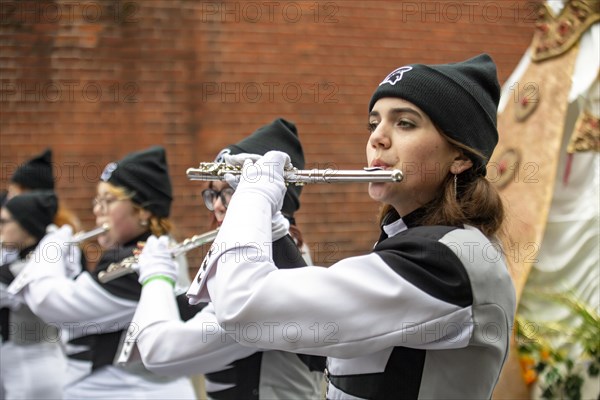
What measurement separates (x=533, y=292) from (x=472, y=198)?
9.18 feet

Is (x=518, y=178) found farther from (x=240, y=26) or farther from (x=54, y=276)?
(x=240, y=26)

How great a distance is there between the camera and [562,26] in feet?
16.7

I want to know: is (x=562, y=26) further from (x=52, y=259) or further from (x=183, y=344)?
(x=52, y=259)

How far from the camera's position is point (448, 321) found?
6.64ft

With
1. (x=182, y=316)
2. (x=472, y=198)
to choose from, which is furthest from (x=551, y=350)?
(x=472, y=198)

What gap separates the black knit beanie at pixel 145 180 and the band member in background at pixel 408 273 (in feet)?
8.07

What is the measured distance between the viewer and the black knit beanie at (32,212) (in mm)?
6078

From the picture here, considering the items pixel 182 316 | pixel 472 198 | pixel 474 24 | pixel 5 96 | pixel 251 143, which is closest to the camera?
pixel 472 198

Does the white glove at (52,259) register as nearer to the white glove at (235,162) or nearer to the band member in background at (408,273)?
the white glove at (235,162)

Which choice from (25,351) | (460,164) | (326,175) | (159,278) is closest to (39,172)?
(25,351)

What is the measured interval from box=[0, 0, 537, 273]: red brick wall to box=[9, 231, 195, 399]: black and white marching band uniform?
9.70ft

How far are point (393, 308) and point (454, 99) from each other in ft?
2.15

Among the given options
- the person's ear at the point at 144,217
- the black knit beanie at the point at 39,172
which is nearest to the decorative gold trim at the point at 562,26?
the person's ear at the point at 144,217

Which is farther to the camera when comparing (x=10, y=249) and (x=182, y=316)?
(x=10, y=249)
